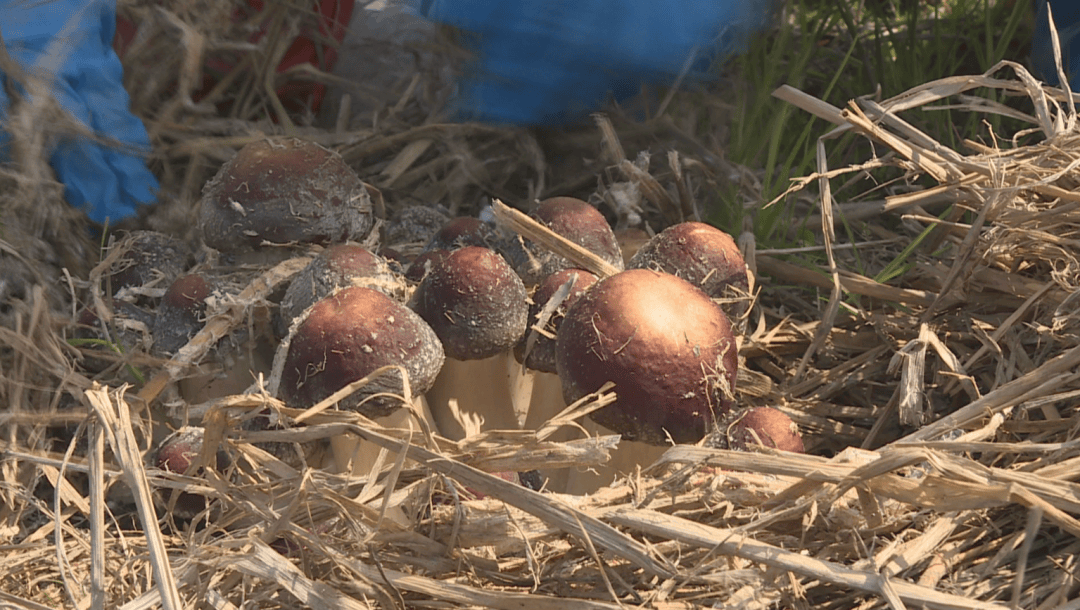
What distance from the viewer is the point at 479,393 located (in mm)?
1583

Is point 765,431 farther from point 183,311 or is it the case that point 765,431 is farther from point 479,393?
point 183,311

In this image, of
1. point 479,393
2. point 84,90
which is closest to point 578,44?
point 479,393

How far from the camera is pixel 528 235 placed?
158cm

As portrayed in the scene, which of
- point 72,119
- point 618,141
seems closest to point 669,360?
point 618,141

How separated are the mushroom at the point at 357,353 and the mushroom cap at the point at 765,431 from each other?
46cm

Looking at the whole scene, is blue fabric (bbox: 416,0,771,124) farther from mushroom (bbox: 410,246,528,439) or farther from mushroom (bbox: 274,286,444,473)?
mushroom (bbox: 274,286,444,473)

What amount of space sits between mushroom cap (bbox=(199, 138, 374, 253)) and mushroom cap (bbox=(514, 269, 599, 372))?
1.40ft

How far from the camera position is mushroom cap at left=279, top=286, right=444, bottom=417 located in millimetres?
1258

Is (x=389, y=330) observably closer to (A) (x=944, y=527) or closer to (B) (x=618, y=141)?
(A) (x=944, y=527)

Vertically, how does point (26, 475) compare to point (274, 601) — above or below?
below

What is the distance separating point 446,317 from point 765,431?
Result: 51cm

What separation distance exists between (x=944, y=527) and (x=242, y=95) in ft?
6.93

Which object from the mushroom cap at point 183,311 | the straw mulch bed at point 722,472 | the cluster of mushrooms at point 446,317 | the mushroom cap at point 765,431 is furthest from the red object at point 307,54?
the mushroom cap at point 765,431

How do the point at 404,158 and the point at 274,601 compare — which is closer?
the point at 274,601
